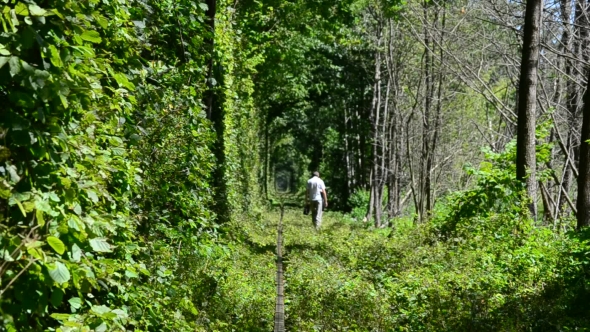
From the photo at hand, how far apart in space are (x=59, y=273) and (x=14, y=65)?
3.05 ft

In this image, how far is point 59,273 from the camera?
2.71 metres

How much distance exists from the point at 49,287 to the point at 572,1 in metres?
13.3

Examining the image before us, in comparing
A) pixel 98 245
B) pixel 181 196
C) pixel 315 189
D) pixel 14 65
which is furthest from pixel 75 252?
pixel 315 189

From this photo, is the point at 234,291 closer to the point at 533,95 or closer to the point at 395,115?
the point at 533,95

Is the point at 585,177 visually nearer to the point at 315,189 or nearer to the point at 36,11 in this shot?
the point at 36,11

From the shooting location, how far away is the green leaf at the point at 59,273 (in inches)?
106

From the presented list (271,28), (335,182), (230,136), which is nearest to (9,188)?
(230,136)

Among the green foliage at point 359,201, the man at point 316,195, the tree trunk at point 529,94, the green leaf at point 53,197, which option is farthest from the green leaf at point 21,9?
the green foliage at point 359,201

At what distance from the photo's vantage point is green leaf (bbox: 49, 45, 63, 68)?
9.42ft

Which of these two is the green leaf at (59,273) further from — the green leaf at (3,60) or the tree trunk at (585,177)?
the tree trunk at (585,177)

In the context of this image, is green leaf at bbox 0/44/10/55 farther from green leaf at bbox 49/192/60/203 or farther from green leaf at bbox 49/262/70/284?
green leaf at bbox 49/262/70/284

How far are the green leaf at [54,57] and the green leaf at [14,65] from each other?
23 cm

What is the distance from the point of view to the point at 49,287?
2.84m

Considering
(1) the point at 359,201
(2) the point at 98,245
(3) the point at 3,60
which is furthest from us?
(1) the point at 359,201
